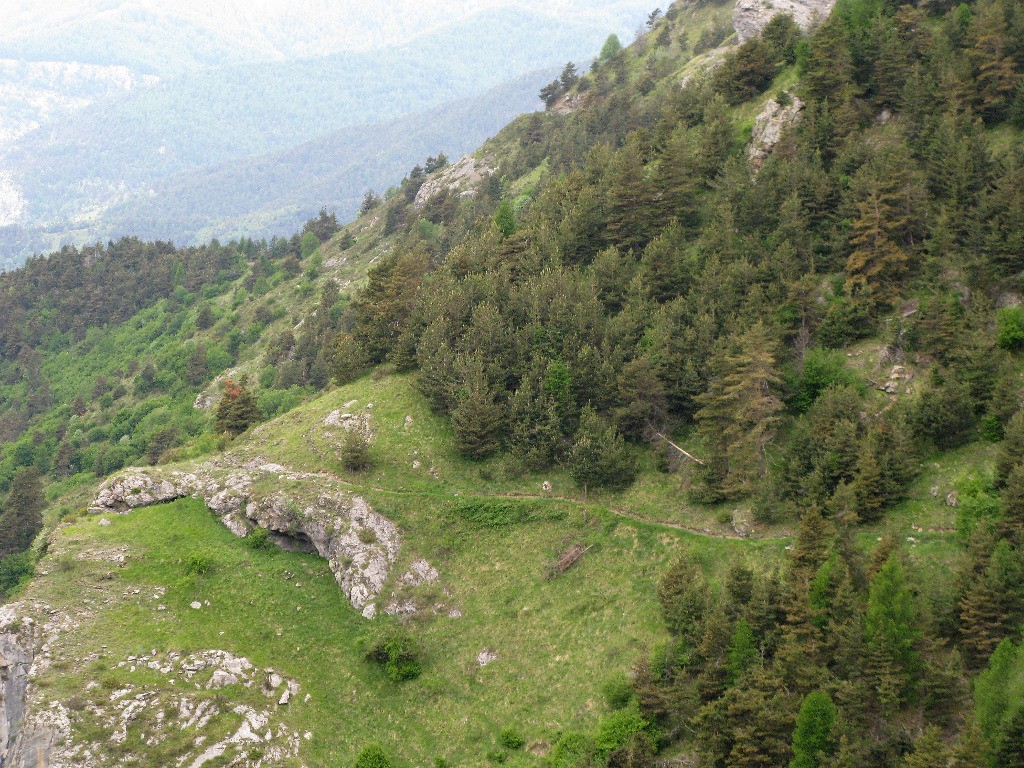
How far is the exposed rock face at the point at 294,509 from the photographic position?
54219 millimetres

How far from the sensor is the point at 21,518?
92125mm

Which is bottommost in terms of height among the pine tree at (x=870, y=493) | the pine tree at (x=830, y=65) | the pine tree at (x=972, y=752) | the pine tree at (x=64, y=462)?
the pine tree at (x=64, y=462)

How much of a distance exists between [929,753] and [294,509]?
1631 inches

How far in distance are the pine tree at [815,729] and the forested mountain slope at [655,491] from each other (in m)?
0.13

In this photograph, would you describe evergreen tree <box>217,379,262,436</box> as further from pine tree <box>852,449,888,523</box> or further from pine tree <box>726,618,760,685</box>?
pine tree <box>852,449,888,523</box>

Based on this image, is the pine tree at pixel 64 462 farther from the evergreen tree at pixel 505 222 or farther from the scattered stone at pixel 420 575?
the scattered stone at pixel 420 575

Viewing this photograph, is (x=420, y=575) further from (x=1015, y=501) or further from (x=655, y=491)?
(x=1015, y=501)

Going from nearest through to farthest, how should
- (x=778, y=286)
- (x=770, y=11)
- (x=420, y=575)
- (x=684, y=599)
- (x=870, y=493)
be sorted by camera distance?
(x=684, y=599)
(x=870, y=493)
(x=420, y=575)
(x=778, y=286)
(x=770, y=11)

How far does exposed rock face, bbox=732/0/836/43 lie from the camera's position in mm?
93812

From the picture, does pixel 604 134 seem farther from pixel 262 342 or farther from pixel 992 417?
pixel 992 417

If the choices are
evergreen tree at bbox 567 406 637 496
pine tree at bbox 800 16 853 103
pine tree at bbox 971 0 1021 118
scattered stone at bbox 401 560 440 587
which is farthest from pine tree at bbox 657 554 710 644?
pine tree at bbox 800 16 853 103

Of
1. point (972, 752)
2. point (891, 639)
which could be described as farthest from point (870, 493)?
point (972, 752)

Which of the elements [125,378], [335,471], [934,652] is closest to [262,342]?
[125,378]

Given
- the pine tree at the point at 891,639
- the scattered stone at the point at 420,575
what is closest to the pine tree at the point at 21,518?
the scattered stone at the point at 420,575
